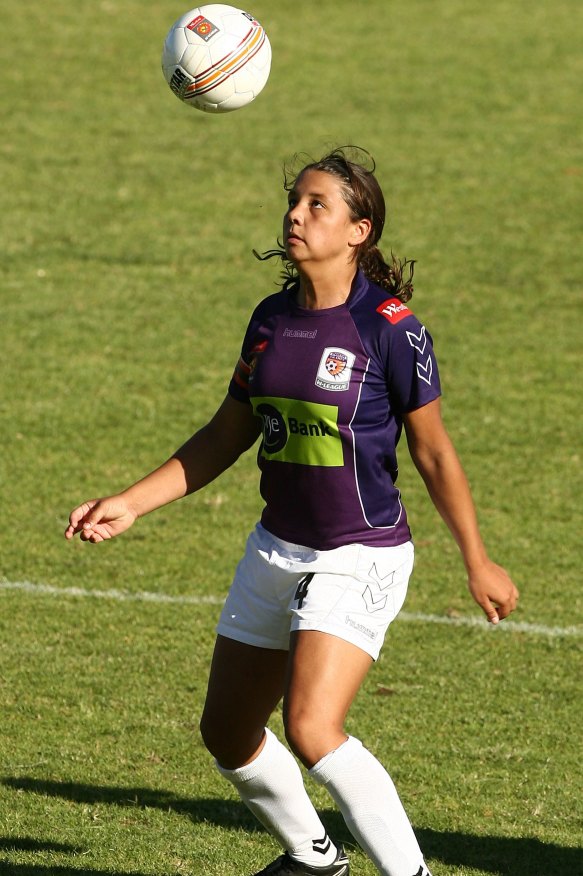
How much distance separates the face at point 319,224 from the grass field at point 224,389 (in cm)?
223

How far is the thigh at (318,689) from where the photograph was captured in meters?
4.22

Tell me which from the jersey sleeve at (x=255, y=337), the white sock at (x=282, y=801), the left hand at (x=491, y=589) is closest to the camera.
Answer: the left hand at (x=491, y=589)

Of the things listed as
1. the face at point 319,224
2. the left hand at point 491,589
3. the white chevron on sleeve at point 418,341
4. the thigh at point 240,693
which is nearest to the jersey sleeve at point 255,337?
the face at point 319,224

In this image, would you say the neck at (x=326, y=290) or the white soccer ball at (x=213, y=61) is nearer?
the neck at (x=326, y=290)

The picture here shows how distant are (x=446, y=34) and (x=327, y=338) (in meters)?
16.6

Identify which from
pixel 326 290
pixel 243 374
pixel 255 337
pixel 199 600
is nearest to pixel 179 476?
pixel 243 374

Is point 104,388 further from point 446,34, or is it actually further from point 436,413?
point 446,34

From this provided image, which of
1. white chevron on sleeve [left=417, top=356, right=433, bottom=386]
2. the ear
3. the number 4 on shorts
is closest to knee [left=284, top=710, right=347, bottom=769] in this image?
the number 4 on shorts

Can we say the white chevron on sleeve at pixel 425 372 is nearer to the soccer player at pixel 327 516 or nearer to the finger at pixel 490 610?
the soccer player at pixel 327 516

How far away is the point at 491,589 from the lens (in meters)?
4.32

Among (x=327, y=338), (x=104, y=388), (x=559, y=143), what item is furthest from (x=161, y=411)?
(x=559, y=143)

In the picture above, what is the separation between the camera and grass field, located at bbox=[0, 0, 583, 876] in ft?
19.2

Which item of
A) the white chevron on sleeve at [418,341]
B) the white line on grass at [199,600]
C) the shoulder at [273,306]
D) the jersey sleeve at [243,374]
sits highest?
the shoulder at [273,306]

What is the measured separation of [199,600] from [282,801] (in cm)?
320
